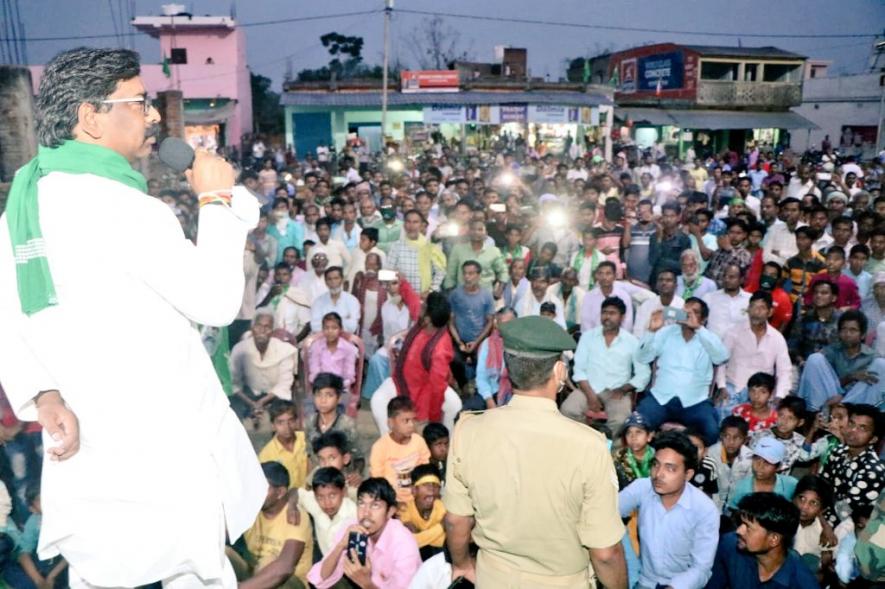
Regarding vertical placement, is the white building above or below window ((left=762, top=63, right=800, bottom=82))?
below

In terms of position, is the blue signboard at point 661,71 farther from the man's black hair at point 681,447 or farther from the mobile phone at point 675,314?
the man's black hair at point 681,447

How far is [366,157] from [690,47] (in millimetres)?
18749

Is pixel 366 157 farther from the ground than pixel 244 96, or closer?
closer

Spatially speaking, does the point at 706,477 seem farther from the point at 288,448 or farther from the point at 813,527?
the point at 288,448

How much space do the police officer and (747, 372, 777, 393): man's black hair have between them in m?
3.56

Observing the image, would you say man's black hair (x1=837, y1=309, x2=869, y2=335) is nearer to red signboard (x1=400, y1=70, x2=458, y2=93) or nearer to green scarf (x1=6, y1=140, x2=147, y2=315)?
green scarf (x1=6, y1=140, x2=147, y2=315)

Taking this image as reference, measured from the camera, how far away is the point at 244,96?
31141 mm

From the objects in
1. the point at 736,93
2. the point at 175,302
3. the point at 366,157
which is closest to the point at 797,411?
the point at 175,302

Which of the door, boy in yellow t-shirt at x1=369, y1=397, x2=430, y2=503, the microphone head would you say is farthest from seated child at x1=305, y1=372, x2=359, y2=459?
the door

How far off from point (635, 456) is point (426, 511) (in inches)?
52.0

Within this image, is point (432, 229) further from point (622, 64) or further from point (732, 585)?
point (622, 64)

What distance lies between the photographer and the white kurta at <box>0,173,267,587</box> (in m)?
1.34

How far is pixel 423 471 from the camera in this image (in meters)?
4.29

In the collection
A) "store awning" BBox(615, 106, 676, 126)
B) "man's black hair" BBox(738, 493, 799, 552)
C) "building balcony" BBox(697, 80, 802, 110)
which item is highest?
"building balcony" BBox(697, 80, 802, 110)
